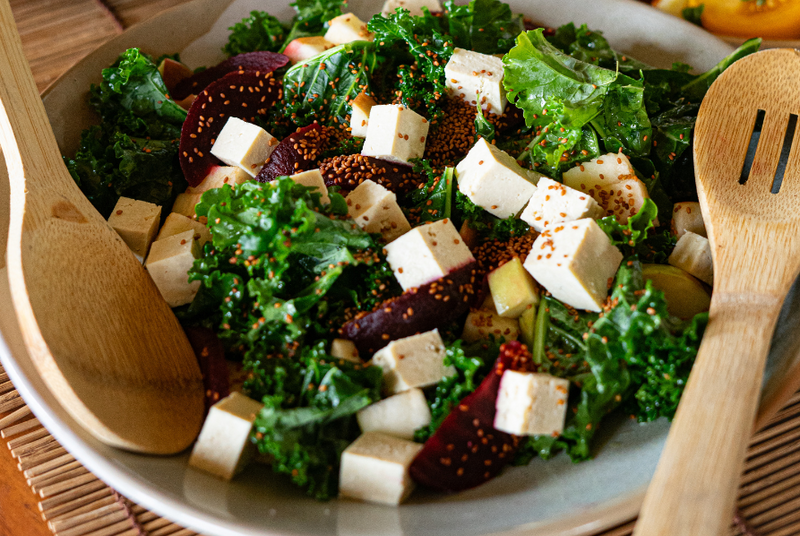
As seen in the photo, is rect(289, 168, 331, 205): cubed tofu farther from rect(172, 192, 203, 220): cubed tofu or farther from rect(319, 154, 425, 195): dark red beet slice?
rect(172, 192, 203, 220): cubed tofu

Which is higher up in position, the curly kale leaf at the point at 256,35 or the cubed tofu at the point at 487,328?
the curly kale leaf at the point at 256,35

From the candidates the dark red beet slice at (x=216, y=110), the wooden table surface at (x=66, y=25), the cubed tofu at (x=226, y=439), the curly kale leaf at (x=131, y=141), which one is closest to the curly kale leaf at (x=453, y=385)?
the cubed tofu at (x=226, y=439)

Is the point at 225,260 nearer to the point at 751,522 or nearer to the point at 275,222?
the point at 275,222

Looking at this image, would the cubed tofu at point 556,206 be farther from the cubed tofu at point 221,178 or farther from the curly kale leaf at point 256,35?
the curly kale leaf at point 256,35

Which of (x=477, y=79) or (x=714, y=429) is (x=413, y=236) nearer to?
(x=477, y=79)

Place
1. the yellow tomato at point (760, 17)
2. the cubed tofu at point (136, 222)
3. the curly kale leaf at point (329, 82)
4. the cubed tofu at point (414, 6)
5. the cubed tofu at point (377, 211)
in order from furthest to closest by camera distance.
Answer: the yellow tomato at point (760, 17) < the cubed tofu at point (414, 6) < the curly kale leaf at point (329, 82) < the cubed tofu at point (136, 222) < the cubed tofu at point (377, 211)

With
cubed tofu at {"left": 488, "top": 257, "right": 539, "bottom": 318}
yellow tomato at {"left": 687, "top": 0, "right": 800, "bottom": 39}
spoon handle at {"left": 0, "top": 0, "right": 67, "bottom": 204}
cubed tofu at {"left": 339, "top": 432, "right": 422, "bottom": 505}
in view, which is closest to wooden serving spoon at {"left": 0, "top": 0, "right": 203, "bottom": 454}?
spoon handle at {"left": 0, "top": 0, "right": 67, "bottom": 204}

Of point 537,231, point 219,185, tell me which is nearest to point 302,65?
point 219,185
